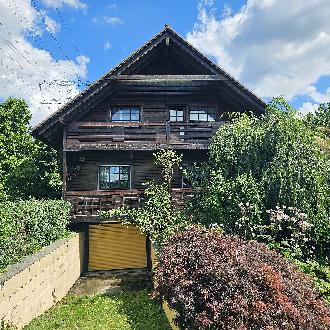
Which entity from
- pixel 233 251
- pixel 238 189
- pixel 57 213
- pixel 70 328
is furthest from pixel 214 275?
pixel 57 213

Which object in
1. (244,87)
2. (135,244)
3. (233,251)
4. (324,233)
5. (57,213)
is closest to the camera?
(233,251)

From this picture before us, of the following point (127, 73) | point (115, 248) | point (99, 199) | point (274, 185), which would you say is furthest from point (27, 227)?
point (127, 73)

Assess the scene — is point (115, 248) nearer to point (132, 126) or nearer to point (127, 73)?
point (132, 126)

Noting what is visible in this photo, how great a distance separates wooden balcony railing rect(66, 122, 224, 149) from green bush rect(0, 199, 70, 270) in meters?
3.54

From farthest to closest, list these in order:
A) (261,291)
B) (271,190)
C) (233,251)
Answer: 1. (271,190)
2. (233,251)
3. (261,291)

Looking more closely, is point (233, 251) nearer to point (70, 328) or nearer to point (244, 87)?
point (70, 328)

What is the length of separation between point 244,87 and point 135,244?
28.6ft

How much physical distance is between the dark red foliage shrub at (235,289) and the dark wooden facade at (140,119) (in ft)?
25.8

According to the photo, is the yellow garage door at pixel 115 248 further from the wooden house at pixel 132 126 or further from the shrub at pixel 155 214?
the shrub at pixel 155 214

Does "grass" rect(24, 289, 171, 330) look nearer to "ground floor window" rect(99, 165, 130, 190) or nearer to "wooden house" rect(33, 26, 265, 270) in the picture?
"wooden house" rect(33, 26, 265, 270)

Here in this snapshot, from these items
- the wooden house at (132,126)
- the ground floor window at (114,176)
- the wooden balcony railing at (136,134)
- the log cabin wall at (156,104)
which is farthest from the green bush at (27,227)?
the log cabin wall at (156,104)

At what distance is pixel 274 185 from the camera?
11.0 m

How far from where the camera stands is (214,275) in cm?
530

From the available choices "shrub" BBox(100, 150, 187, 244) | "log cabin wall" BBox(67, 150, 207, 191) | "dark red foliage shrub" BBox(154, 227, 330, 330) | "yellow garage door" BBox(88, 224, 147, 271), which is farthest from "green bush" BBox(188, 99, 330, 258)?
"yellow garage door" BBox(88, 224, 147, 271)
